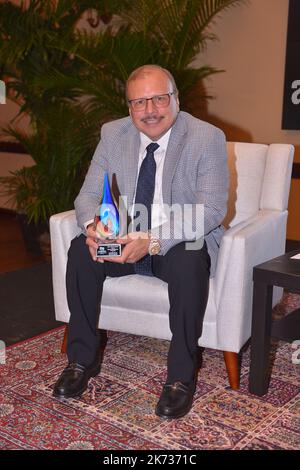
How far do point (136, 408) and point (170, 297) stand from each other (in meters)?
0.44

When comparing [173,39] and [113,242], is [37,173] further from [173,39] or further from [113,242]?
[113,242]

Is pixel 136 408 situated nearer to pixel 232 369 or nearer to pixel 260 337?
pixel 232 369

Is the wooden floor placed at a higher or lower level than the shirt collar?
lower

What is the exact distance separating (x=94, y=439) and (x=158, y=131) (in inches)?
49.3

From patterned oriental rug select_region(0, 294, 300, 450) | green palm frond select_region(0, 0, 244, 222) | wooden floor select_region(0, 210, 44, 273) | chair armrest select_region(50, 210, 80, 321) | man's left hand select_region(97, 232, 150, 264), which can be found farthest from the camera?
wooden floor select_region(0, 210, 44, 273)

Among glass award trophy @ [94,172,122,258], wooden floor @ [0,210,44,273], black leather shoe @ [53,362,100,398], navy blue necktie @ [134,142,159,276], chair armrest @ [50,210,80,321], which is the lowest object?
wooden floor @ [0,210,44,273]

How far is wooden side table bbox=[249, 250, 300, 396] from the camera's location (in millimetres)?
2270

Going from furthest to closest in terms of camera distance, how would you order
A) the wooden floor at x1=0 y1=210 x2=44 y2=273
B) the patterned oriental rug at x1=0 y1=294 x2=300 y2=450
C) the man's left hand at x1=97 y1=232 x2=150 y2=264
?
the wooden floor at x1=0 y1=210 x2=44 y2=273 → the man's left hand at x1=97 y1=232 x2=150 y2=264 → the patterned oriental rug at x1=0 y1=294 x2=300 y2=450

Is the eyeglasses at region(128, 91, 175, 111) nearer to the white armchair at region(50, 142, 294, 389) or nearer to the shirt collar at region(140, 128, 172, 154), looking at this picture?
the shirt collar at region(140, 128, 172, 154)

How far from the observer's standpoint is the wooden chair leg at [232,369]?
251 centimetres

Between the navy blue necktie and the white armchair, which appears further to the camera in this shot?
the navy blue necktie

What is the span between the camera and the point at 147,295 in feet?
8.34

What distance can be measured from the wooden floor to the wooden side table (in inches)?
98.0

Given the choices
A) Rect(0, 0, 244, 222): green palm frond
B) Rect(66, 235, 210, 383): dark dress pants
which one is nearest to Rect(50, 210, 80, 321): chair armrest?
Rect(66, 235, 210, 383): dark dress pants
